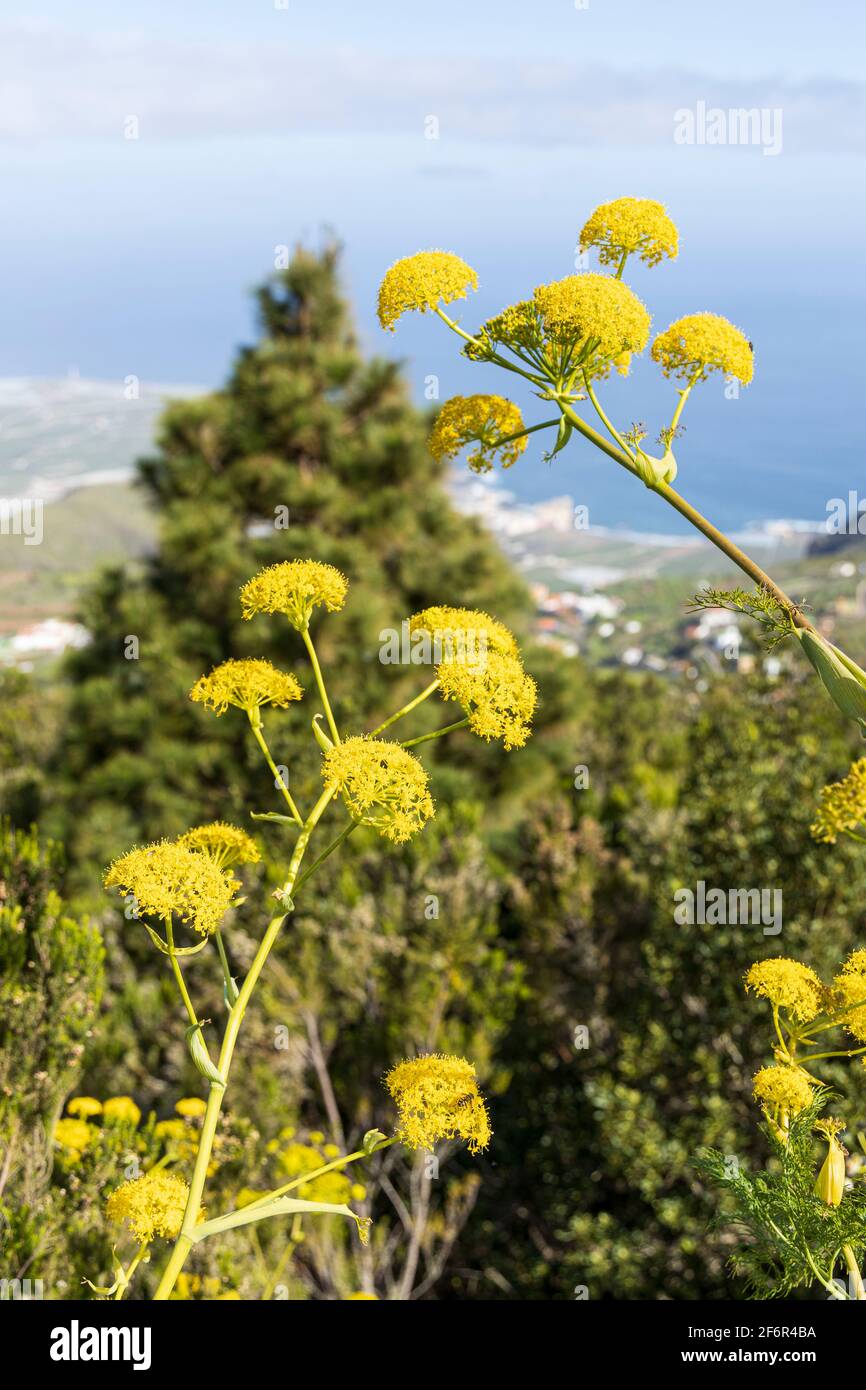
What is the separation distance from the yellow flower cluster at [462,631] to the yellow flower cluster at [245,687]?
291 mm

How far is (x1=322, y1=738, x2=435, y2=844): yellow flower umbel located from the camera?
6.26ft

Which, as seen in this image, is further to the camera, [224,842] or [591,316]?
[224,842]

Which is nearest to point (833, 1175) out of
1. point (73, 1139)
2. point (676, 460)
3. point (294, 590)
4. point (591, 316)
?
point (676, 460)

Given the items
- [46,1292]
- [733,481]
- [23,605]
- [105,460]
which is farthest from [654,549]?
[46,1292]

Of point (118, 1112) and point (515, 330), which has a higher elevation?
point (515, 330)

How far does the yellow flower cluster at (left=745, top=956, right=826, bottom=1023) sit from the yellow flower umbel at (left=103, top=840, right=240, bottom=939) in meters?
1.02

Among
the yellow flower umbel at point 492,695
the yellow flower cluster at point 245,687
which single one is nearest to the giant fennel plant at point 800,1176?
the yellow flower umbel at point 492,695

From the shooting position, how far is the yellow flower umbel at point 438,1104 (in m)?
1.92

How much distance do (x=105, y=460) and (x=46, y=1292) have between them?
126 meters

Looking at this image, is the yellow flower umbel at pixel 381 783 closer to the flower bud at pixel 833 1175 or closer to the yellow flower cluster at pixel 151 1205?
the yellow flower cluster at pixel 151 1205

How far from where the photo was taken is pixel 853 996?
211 cm

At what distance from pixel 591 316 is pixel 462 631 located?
0.62m

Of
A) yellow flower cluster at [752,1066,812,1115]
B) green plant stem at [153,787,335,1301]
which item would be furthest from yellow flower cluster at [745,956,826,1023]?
green plant stem at [153,787,335,1301]

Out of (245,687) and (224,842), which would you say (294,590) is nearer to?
(245,687)
